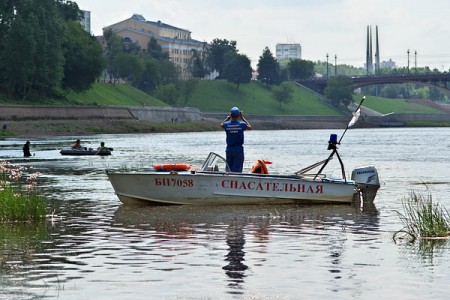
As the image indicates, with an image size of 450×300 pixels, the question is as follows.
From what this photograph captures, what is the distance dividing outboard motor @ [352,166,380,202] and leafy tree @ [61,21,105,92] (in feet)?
380

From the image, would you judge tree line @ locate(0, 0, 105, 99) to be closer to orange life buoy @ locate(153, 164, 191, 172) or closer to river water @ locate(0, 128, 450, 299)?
river water @ locate(0, 128, 450, 299)

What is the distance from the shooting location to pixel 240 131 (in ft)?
91.9

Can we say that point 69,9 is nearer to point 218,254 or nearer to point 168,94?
point 168,94

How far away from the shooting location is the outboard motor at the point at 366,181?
29422 millimetres

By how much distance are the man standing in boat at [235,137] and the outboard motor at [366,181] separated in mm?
3390

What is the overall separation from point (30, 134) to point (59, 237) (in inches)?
3923

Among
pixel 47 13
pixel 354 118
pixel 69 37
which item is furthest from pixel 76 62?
pixel 354 118

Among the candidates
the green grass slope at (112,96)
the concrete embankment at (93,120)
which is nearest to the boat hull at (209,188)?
the concrete embankment at (93,120)

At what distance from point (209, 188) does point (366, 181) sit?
4588 millimetres

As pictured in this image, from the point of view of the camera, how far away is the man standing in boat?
28.1 m

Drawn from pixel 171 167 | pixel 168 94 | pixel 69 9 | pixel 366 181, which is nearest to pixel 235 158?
pixel 171 167

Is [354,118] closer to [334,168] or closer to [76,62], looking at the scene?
[334,168]

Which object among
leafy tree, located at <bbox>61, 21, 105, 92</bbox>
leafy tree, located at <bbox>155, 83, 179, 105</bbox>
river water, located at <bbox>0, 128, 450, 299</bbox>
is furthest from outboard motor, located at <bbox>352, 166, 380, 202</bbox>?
leafy tree, located at <bbox>155, 83, 179, 105</bbox>

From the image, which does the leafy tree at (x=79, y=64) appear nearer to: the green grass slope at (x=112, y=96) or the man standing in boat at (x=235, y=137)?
the green grass slope at (x=112, y=96)
